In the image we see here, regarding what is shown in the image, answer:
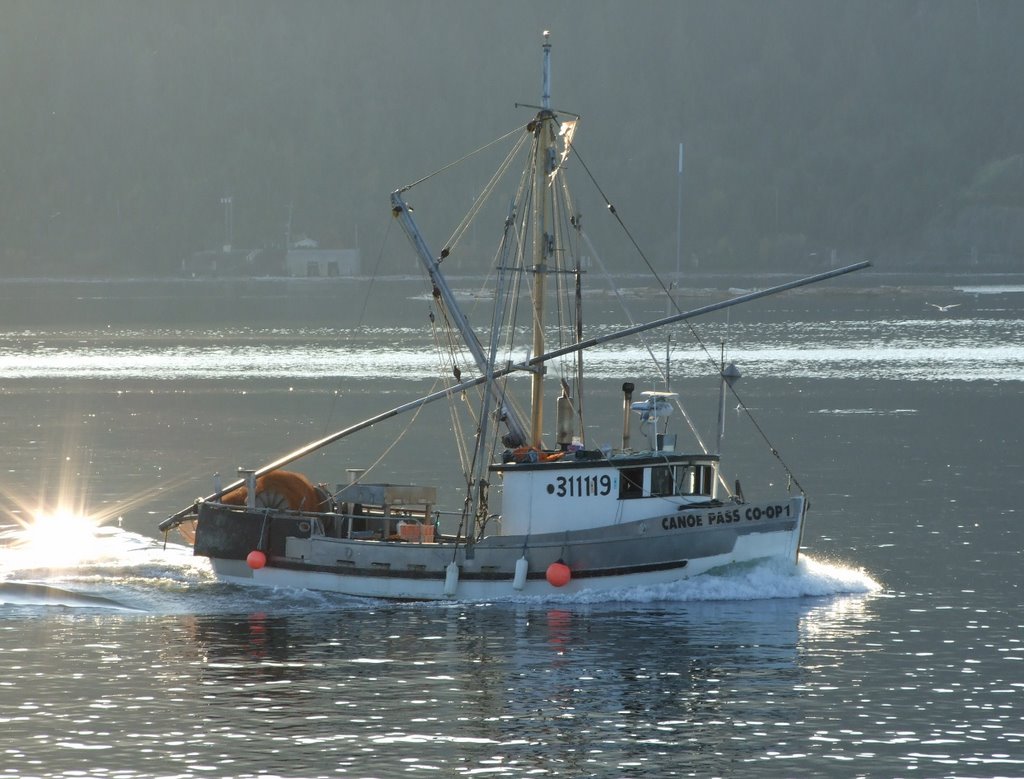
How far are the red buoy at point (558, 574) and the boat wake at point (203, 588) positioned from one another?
50cm

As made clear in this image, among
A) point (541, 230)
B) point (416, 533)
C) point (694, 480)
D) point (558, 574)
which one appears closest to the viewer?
point (558, 574)

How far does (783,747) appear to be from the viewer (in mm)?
29406

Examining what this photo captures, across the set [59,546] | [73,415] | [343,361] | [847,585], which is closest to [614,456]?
[847,585]

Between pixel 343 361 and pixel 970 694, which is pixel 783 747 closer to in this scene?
pixel 970 694

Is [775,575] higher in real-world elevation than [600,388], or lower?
lower

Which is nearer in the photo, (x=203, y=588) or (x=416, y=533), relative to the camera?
(x=416, y=533)

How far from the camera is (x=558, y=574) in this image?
4022 cm

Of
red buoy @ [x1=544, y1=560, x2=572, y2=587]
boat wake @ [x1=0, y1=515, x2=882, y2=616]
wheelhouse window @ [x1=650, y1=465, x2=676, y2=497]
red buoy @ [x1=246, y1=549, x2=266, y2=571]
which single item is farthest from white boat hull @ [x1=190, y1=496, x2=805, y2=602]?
red buoy @ [x1=246, y1=549, x2=266, y2=571]

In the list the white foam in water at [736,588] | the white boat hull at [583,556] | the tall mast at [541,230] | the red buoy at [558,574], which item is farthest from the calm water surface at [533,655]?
the tall mast at [541,230]

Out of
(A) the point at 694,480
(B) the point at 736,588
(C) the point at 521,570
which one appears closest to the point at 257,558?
(C) the point at 521,570

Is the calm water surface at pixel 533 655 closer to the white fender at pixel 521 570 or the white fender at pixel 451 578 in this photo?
the white fender at pixel 521 570

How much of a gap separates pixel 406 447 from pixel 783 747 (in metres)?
47.2

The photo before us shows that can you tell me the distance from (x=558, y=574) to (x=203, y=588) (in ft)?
31.8

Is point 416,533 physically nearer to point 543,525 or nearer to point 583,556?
point 543,525
